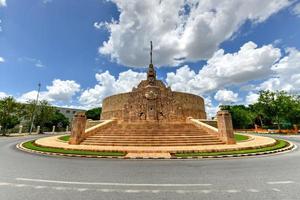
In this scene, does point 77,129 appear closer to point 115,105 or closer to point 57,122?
point 115,105

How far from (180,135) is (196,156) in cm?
721

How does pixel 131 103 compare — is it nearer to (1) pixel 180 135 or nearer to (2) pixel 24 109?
(1) pixel 180 135

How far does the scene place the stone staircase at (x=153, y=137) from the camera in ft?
55.6

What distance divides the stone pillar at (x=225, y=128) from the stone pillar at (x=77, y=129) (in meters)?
14.0

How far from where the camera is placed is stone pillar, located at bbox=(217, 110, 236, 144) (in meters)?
17.1

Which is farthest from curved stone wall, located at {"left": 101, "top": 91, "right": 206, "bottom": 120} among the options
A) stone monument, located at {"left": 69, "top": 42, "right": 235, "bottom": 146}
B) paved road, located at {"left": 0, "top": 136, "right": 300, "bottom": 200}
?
paved road, located at {"left": 0, "top": 136, "right": 300, "bottom": 200}

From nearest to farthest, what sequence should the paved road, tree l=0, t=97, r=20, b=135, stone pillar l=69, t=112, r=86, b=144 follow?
the paved road < stone pillar l=69, t=112, r=86, b=144 < tree l=0, t=97, r=20, b=135

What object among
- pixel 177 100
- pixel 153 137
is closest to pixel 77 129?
pixel 153 137

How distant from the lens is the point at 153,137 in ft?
59.6

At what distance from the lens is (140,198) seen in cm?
467

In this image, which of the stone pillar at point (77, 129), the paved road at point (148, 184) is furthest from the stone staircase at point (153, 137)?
the paved road at point (148, 184)

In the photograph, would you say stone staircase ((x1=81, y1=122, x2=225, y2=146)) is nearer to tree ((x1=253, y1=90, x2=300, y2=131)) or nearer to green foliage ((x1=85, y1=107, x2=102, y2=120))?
tree ((x1=253, y1=90, x2=300, y2=131))

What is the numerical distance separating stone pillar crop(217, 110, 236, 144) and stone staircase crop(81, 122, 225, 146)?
702mm

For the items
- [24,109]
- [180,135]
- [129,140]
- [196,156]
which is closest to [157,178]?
[196,156]
